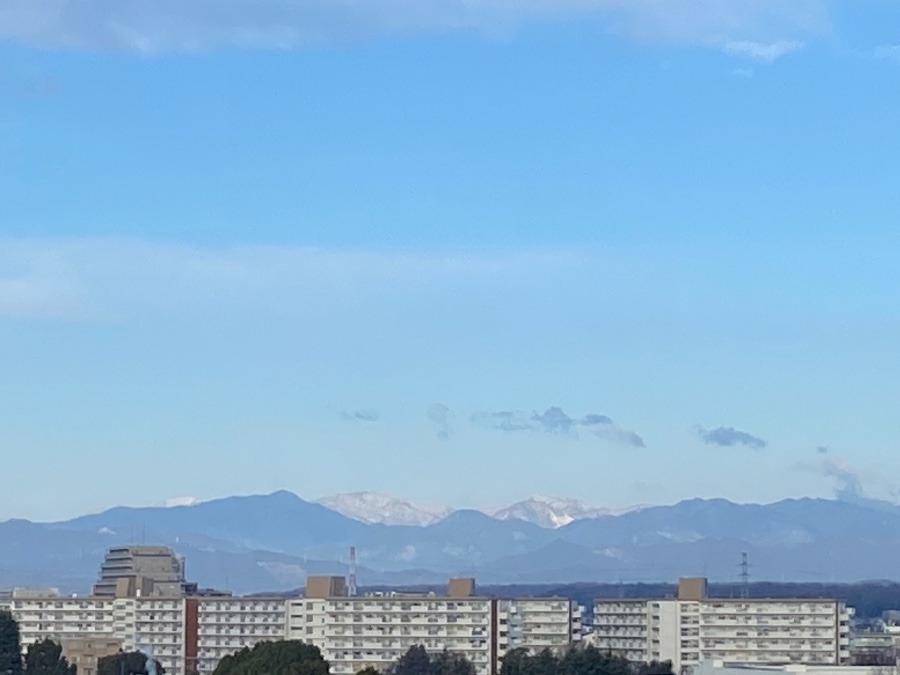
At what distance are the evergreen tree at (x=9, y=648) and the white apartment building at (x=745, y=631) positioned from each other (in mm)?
28955

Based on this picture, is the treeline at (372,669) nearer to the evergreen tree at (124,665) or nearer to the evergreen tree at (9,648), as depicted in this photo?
the evergreen tree at (124,665)

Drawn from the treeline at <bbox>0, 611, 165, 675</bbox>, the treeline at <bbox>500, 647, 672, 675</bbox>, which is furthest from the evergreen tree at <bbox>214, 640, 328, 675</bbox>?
the treeline at <bbox>0, 611, 165, 675</bbox>

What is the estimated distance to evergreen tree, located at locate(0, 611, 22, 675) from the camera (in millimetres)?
86562

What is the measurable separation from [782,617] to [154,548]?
53924 millimetres

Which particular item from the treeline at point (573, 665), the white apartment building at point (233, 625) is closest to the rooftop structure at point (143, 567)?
the white apartment building at point (233, 625)

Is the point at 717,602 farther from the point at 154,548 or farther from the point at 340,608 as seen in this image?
the point at 154,548

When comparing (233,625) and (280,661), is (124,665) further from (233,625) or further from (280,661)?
(280,661)

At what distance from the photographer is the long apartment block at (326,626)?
100250 millimetres

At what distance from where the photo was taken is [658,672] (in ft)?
282

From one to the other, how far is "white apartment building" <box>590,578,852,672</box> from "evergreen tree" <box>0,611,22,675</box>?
28955 mm

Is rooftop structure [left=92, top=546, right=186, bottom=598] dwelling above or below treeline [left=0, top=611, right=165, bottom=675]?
above

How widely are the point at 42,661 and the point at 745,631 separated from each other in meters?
36.8

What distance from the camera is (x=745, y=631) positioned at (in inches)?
4033

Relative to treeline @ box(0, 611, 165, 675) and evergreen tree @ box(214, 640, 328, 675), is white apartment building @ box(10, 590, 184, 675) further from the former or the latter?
evergreen tree @ box(214, 640, 328, 675)
